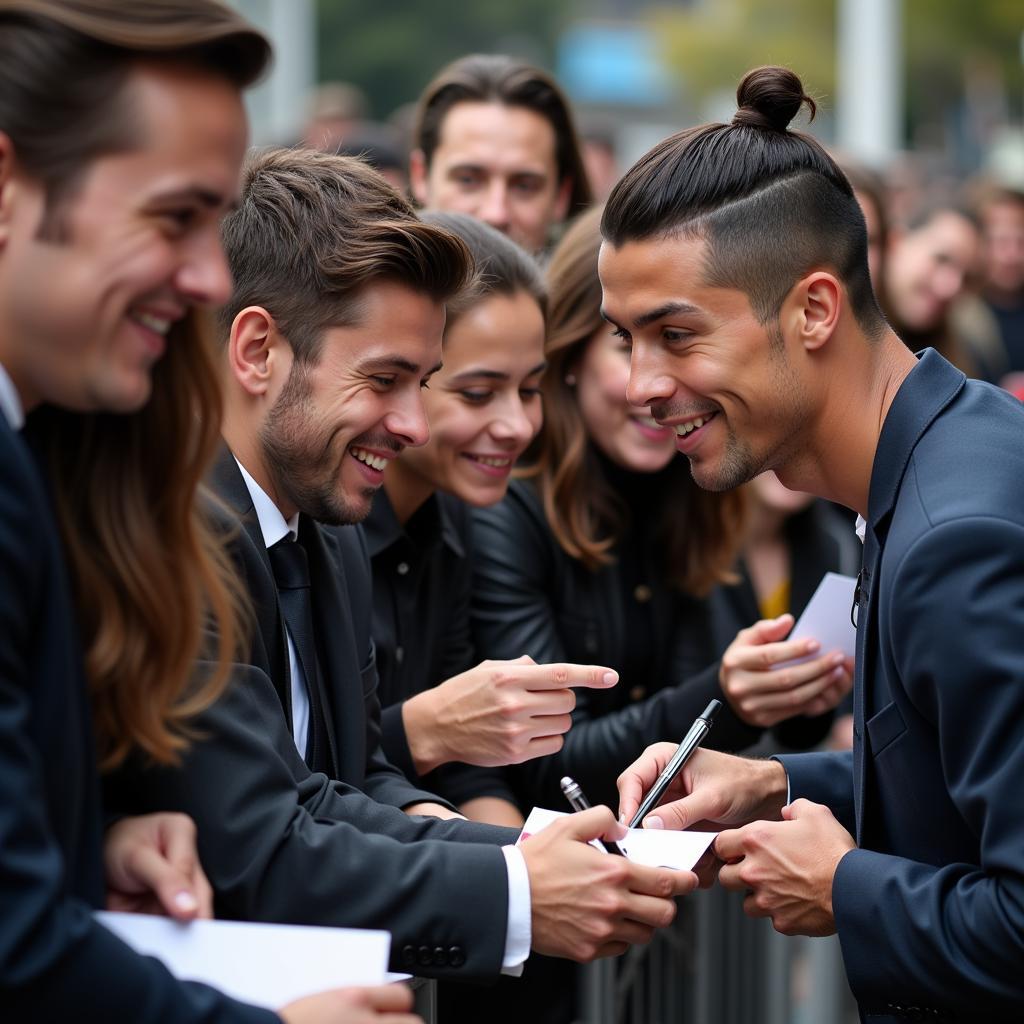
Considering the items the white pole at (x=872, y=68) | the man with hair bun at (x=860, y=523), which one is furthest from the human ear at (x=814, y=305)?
the white pole at (x=872, y=68)

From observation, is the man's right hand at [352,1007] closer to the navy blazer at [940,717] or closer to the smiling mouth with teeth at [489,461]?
the navy blazer at [940,717]

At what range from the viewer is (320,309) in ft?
10.3

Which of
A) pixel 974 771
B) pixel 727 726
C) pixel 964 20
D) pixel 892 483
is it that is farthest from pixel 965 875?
pixel 964 20

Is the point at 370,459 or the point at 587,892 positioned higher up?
the point at 370,459

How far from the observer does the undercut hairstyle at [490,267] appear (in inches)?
154

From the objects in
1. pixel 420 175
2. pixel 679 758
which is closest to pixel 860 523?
pixel 679 758

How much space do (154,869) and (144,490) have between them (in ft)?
1.83

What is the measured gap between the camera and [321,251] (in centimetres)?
314

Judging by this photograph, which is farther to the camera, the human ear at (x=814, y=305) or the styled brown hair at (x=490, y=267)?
the styled brown hair at (x=490, y=267)

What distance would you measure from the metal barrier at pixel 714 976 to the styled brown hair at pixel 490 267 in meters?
1.77

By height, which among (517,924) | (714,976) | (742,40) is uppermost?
(742,40)

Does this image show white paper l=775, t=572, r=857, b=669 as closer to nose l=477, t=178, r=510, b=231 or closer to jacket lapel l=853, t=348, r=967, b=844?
jacket lapel l=853, t=348, r=967, b=844

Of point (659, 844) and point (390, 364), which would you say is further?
point (390, 364)

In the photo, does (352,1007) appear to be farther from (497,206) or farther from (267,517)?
(497,206)
